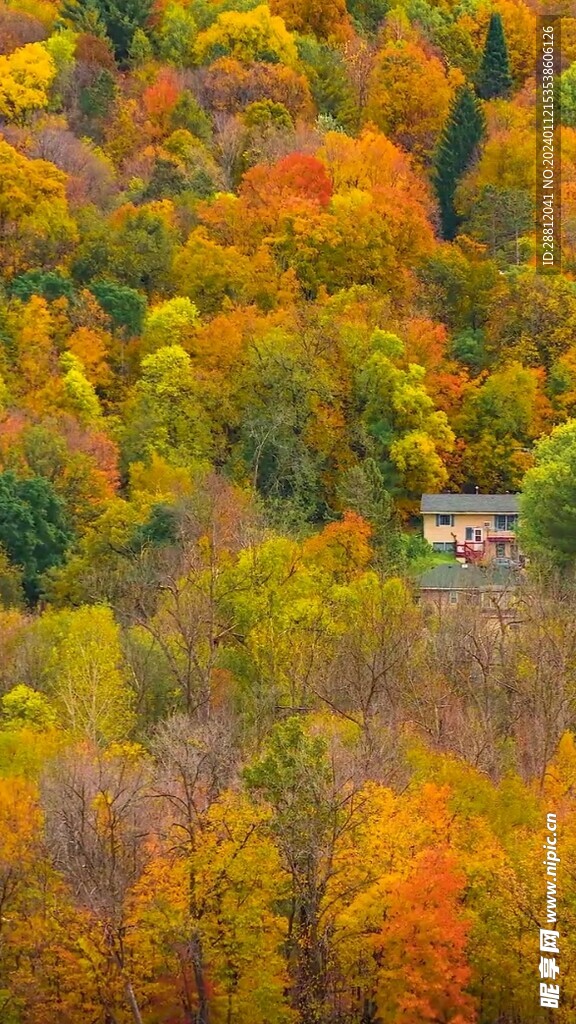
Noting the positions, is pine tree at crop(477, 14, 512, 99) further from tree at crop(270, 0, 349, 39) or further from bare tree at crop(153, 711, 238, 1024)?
bare tree at crop(153, 711, 238, 1024)

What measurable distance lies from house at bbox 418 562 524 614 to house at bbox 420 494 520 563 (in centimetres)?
171

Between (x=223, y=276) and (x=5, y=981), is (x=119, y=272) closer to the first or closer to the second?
(x=223, y=276)

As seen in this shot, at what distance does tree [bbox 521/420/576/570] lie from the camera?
5003 centimetres

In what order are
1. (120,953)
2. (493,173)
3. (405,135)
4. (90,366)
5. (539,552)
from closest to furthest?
(120,953), (539,552), (90,366), (493,173), (405,135)

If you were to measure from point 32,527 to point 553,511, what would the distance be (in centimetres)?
1436

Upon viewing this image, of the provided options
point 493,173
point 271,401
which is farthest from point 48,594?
point 493,173

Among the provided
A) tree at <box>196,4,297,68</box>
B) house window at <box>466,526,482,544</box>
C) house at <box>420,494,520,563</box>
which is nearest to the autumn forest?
tree at <box>196,4,297,68</box>

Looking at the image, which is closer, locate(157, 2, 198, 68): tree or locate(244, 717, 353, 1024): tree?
locate(244, 717, 353, 1024): tree

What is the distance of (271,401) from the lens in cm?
6012

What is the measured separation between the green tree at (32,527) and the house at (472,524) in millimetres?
11409

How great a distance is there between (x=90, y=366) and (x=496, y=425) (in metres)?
13.6

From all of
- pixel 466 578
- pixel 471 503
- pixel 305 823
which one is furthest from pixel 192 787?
pixel 471 503

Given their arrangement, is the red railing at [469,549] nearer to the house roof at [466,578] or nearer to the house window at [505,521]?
the house window at [505,521]

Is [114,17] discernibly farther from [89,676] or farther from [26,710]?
[26,710]
